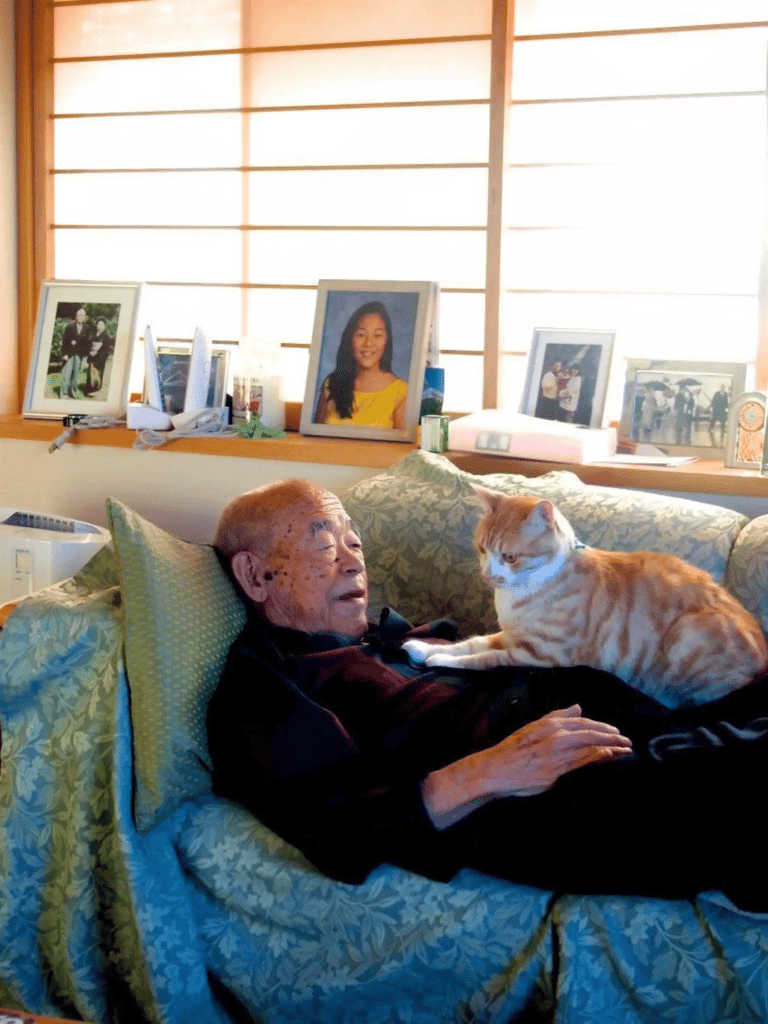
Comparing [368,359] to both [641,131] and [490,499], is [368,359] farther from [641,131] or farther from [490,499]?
[490,499]

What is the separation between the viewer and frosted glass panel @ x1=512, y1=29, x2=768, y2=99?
→ 2.76m

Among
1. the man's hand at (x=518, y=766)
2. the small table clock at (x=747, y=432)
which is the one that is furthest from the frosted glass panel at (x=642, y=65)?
the man's hand at (x=518, y=766)

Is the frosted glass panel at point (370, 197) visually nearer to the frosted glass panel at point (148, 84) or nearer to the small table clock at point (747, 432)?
the frosted glass panel at point (148, 84)

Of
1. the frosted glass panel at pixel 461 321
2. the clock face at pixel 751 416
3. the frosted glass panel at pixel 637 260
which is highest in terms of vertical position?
the frosted glass panel at pixel 637 260

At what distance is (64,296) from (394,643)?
178 cm

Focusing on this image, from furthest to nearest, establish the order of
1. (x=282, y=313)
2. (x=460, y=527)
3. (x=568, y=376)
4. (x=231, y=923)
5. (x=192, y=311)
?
(x=192, y=311) < (x=282, y=313) < (x=568, y=376) < (x=460, y=527) < (x=231, y=923)

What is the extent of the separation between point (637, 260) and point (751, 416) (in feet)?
1.89

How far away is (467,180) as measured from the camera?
3.08 metres

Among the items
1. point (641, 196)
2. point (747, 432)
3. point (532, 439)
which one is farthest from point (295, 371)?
point (747, 432)

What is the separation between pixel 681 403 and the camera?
271cm

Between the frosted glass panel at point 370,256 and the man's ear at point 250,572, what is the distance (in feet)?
4.32

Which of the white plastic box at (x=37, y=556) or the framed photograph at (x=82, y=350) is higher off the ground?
the framed photograph at (x=82, y=350)

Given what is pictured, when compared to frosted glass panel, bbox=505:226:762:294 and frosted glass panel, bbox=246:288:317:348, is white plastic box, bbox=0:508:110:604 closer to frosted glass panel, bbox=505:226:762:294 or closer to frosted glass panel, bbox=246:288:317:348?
frosted glass panel, bbox=246:288:317:348

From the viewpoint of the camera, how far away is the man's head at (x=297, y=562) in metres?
1.96
